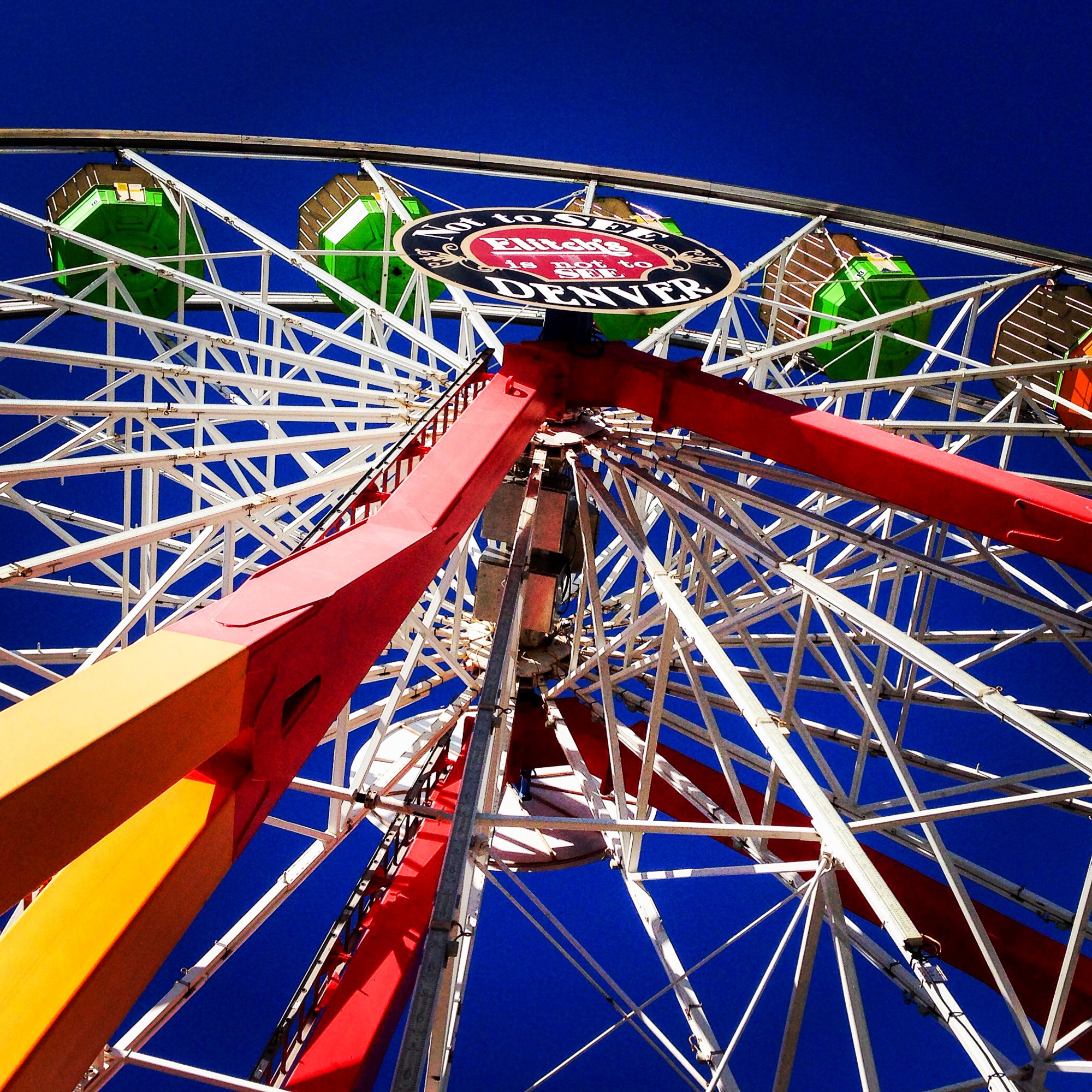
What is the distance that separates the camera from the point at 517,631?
11.6 meters

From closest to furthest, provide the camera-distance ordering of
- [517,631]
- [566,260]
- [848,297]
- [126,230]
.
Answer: [517,631], [566,260], [126,230], [848,297]

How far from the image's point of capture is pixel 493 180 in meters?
28.8

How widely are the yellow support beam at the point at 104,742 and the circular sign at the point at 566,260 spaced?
22.9 feet

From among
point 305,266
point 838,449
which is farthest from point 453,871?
point 305,266

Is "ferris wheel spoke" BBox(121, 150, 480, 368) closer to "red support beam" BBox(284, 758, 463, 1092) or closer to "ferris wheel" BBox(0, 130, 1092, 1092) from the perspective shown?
"ferris wheel" BBox(0, 130, 1092, 1092)

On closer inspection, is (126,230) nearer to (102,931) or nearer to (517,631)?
(517,631)

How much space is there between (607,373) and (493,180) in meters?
18.5

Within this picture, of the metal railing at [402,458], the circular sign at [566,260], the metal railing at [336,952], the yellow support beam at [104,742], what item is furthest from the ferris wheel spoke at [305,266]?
the yellow support beam at [104,742]

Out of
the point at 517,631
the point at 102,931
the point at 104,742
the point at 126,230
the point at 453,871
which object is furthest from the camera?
the point at 126,230

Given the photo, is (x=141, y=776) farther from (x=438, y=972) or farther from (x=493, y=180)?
(x=493, y=180)

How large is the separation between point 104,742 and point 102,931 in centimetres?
84

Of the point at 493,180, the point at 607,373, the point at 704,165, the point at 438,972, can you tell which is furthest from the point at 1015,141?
the point at 438,972

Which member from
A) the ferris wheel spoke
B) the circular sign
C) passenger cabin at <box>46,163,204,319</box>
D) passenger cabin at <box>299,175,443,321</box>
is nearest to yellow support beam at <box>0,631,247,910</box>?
the circular sign

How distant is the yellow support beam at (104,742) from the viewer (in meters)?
3.71
